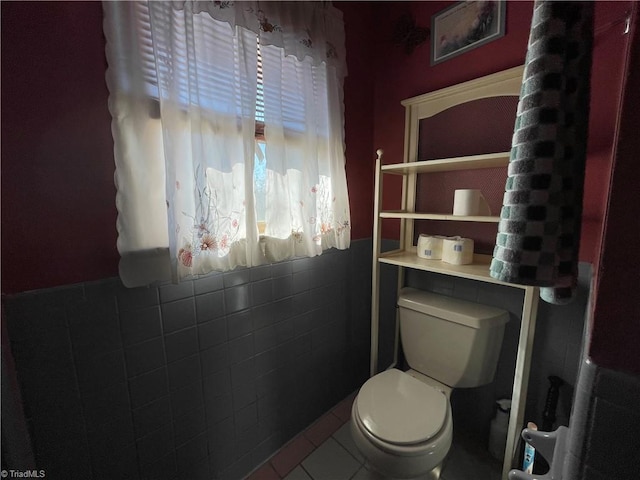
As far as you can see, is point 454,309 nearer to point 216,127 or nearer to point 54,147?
point 216,127

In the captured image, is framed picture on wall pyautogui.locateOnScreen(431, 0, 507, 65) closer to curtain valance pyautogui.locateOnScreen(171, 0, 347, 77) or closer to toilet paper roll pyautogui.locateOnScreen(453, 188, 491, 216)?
curtain valance pyautogui.locateOnScreen(171, 0, 347, 77)

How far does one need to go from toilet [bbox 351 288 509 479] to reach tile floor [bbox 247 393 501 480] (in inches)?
6.8

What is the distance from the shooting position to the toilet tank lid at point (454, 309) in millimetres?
1141

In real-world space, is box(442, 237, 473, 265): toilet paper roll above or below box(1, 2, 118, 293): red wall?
below

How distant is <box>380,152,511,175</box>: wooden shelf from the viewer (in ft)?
3.38

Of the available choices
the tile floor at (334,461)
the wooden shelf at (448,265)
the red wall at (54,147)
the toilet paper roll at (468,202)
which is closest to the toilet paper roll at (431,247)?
the wooden shelf at (448,265)

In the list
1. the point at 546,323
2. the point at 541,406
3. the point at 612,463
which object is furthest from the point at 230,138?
the point at 541,406

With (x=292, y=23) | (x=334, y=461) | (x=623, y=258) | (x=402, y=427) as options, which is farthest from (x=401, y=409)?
(x=292, y=23)

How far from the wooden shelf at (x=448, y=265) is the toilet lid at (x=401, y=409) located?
0.51 meters

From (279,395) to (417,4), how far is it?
207cm

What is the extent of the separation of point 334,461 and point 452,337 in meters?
0.83

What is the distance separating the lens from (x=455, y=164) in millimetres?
1188

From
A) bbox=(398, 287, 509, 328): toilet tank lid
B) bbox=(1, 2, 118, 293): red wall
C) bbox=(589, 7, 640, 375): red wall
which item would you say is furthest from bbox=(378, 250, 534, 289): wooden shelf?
bbox=(1, 2, 118, 293): red wall

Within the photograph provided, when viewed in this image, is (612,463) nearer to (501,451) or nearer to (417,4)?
(501,451)
